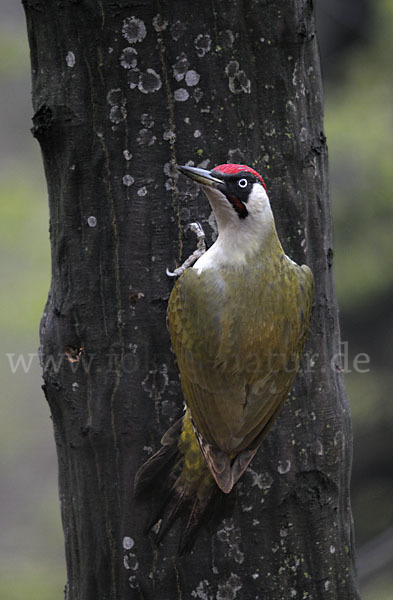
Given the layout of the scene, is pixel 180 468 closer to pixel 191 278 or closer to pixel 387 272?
pixel 191 278

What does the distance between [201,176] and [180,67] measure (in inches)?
14.7

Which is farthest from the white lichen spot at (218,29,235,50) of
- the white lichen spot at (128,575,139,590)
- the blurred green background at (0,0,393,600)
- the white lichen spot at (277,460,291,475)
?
the blurred green background at (0,0,393,600)

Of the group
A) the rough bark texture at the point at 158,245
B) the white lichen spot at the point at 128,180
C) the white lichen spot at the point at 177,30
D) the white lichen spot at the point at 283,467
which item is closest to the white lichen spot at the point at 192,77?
the rough bark texture at the point at 158,245

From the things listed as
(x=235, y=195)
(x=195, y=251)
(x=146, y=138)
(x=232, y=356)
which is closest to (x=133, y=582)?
(x=232, y=356)

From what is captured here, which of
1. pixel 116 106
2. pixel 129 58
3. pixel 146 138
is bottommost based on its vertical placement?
pixel 146 138

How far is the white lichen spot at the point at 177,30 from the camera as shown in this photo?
2.21 m

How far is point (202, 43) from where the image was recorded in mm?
2234

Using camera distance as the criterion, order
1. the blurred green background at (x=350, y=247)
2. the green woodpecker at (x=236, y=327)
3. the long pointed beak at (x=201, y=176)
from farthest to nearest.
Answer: the blurred green background at (x=350, y=247) → the green woodpecker at (x=236, y=327) → the long pointed beak at (x=201, y=176)

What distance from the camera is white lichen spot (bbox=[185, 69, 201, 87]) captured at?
2.24m

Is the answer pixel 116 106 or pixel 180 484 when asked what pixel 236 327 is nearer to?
pixel 180 484

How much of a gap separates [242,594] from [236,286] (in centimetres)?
104

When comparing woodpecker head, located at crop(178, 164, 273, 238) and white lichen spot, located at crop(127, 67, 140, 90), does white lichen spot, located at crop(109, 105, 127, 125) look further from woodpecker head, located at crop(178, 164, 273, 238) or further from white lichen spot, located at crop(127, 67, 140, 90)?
woodpecker head, located at crop(178, 164, 273, 238)

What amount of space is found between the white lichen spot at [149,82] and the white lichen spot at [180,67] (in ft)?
0.18

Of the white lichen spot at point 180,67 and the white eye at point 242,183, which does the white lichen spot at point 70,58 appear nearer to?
the white lichen spot at point 180,67
